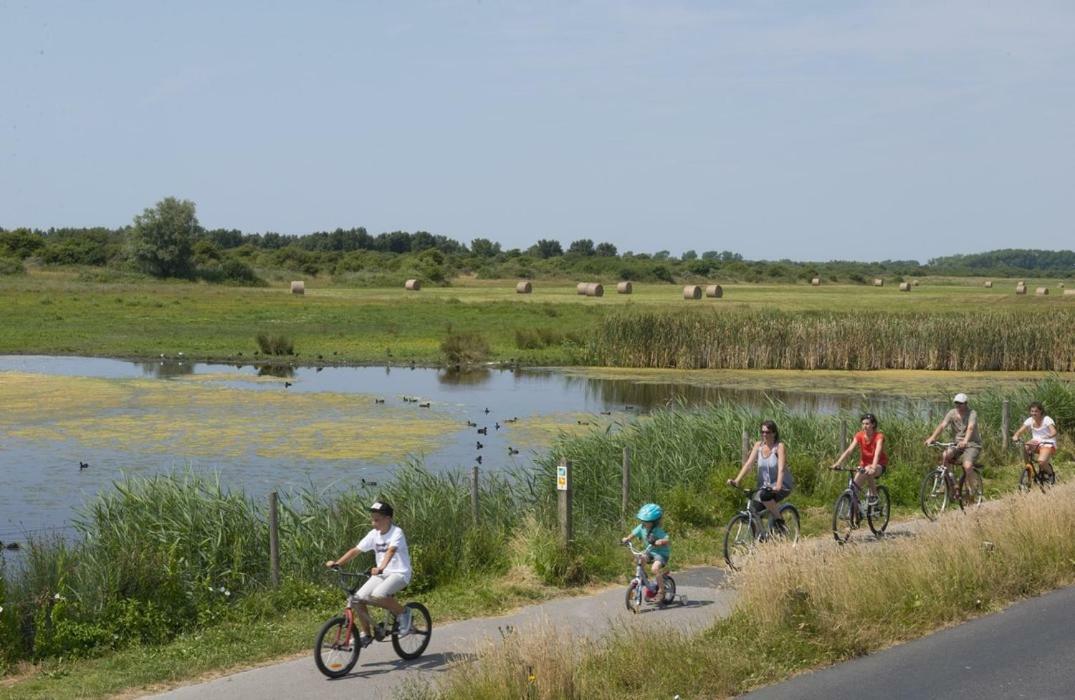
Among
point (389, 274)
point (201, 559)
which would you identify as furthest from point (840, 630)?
point (389, 274)

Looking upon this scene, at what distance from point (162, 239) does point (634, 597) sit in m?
97.2

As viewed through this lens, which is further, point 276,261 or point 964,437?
point 276,261

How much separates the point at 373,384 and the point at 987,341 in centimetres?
2425

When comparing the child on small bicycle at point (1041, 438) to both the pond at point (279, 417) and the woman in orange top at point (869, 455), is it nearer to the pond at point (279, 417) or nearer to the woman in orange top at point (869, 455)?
the woman in orange top at point (869, 455)

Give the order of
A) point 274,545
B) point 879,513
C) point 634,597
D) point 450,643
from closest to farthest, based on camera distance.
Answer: point 450,643 → point 634,597 → point 274,545 → point 879,513

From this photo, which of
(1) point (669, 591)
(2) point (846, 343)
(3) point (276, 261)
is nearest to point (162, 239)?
(3) point (276, 261)

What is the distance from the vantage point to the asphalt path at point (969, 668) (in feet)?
35.0

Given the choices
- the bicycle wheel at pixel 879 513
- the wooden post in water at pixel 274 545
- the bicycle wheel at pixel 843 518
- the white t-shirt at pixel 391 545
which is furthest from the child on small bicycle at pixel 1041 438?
the white t-shirt at pixel 391 545

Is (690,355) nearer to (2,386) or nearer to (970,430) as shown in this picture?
(2,386)

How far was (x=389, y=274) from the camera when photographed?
121500 millimetres

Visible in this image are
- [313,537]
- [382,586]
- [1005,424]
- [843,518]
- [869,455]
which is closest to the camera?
[382,586]

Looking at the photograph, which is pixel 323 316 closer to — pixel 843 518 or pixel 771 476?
pixel 843 518

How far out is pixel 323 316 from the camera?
73.6 meters

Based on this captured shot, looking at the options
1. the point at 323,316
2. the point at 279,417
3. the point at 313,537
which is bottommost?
the point at 279,417
